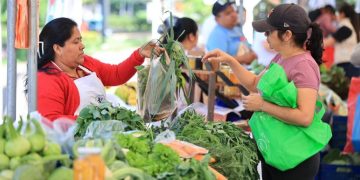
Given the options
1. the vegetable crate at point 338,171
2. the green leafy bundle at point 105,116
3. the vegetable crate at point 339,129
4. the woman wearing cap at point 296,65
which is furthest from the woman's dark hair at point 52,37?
the vegetable crate at point 339,129

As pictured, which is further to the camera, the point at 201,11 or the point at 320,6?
the point at 201,11

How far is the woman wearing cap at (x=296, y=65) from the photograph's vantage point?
3.43 m

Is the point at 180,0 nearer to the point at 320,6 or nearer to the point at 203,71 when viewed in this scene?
the point at 320,6

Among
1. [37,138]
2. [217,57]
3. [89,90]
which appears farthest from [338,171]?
[37,138]

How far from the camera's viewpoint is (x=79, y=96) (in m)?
3.96

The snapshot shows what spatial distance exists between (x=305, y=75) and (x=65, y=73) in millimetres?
1440

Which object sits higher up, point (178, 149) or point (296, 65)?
point (296, 65)

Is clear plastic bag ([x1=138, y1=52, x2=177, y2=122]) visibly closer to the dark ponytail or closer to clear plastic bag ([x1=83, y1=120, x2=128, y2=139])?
clear plastic bag ([x1=83, y1=120, x2=128, y2=139])

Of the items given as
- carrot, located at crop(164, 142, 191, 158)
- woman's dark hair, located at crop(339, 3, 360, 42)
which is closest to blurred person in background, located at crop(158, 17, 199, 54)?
carrot, located at crop(164, 142, 191, 158)

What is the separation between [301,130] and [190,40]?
257 centimetres

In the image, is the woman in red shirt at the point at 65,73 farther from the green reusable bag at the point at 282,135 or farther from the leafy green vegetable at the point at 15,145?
the leafy green vegetable at the point at 15,145

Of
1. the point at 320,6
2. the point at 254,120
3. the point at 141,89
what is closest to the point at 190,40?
the point at 141,89

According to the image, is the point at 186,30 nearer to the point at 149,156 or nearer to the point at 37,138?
the point at 149,156

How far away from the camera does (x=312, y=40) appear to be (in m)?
3.63
